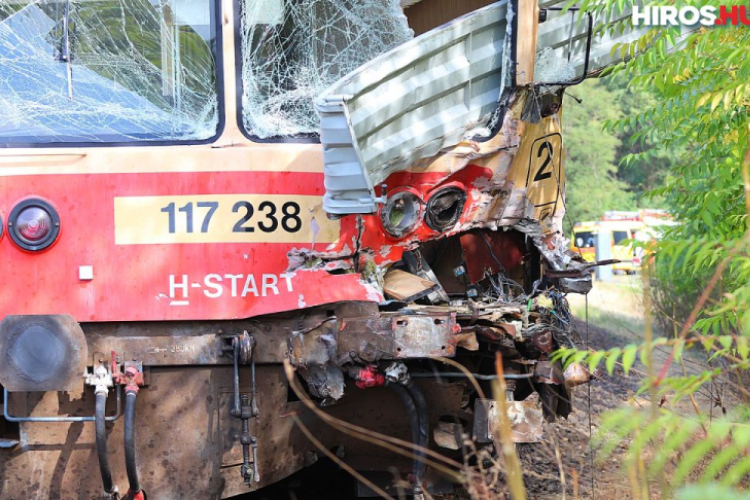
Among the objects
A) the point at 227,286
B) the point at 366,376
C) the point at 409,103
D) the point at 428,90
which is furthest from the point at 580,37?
the point at 227,286

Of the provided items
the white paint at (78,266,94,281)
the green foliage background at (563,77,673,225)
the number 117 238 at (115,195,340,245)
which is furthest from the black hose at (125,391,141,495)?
the green foliage background at (563,77,673,225)

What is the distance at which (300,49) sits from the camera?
475 cm

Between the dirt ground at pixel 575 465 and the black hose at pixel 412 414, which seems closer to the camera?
the black hose at pixel 412 414

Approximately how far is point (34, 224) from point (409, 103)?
1974mm

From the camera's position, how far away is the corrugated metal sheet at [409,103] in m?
4.04

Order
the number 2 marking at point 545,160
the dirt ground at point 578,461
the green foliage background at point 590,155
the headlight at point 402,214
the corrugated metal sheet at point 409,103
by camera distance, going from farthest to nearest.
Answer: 1. the green foliage background at point 590,155
2. the dirt ground at point 578,461
3. the number 2 marking at point 545,160
4. the headlight at point 402,214
5. the corrugated metal sheet at point 409,103

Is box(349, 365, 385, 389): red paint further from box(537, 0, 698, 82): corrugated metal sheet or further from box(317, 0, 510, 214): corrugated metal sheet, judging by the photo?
box(537, 0, 698, 82): corrugated metal sheet

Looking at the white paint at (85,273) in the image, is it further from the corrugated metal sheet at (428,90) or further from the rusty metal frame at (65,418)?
the corrugated metal sheet at (428,90)

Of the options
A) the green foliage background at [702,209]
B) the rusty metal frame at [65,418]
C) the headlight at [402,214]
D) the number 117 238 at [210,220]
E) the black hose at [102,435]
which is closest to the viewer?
the green foliage background at [702,209]

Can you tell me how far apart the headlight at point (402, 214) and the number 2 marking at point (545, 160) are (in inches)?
33.2

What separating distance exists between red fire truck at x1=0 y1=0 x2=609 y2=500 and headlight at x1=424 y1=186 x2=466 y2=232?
14mm

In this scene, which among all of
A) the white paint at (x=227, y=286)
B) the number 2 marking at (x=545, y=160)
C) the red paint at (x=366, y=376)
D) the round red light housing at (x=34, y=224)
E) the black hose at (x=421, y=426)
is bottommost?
the black hose at (x=421, y=426)

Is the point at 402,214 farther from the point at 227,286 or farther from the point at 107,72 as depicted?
the point at 107,72

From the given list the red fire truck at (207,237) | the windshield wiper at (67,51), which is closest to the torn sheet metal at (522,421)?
the red fire truck at (207,237)
